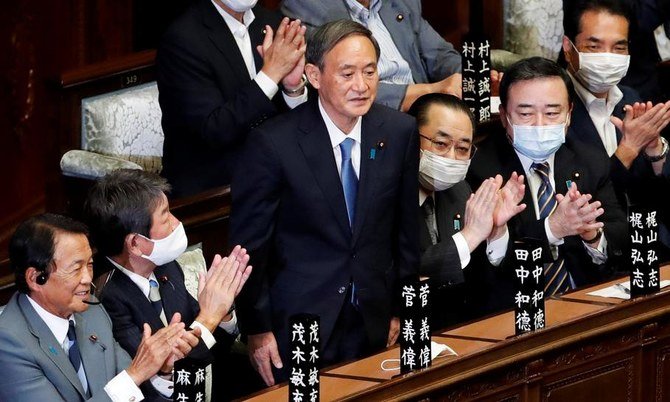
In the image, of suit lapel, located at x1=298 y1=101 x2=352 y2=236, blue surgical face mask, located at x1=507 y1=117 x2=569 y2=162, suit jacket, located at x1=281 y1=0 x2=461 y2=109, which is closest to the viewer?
suit lapel, located at x1=298 y1=101 x2=352 y2=236

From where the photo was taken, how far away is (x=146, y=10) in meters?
5.79

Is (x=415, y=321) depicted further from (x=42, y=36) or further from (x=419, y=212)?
(x=42, y=36)

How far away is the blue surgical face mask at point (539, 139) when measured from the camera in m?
4.16

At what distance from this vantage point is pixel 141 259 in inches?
137

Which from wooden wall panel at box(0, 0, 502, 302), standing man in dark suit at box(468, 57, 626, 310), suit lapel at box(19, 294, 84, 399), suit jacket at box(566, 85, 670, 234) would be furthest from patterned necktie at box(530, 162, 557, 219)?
suit lapel at box(19, 294, 84, 399)

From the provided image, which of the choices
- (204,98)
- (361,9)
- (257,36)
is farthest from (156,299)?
(361,9)

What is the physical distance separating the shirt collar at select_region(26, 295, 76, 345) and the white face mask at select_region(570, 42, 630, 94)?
6.86 feet

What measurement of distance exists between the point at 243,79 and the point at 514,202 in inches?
34.1

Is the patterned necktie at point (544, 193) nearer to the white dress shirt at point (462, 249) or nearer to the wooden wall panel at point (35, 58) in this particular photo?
the white dress shirt at point (462, 249)

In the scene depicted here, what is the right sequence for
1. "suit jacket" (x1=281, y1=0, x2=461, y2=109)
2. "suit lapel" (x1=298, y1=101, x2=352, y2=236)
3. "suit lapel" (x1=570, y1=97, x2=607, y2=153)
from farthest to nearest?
1. "suit lapel" (x1=570, y1=97, x2=607, y2=153)
2. "suit jacket" (x1=281, y1=0, x2=461, y2=109)
3. "suit lapel" (x1=298, y1=101, x2=352, y2=236)

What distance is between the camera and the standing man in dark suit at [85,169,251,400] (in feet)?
11.3

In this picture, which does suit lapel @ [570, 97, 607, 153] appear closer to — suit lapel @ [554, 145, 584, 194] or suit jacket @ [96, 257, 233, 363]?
suit lapel @ [554, 145, 584, 194]

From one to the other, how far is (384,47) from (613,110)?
30.5 inches

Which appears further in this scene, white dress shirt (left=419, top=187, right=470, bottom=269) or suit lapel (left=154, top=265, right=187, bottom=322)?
white dress shirt (left=419, top=187, right=470, bottom=269)
